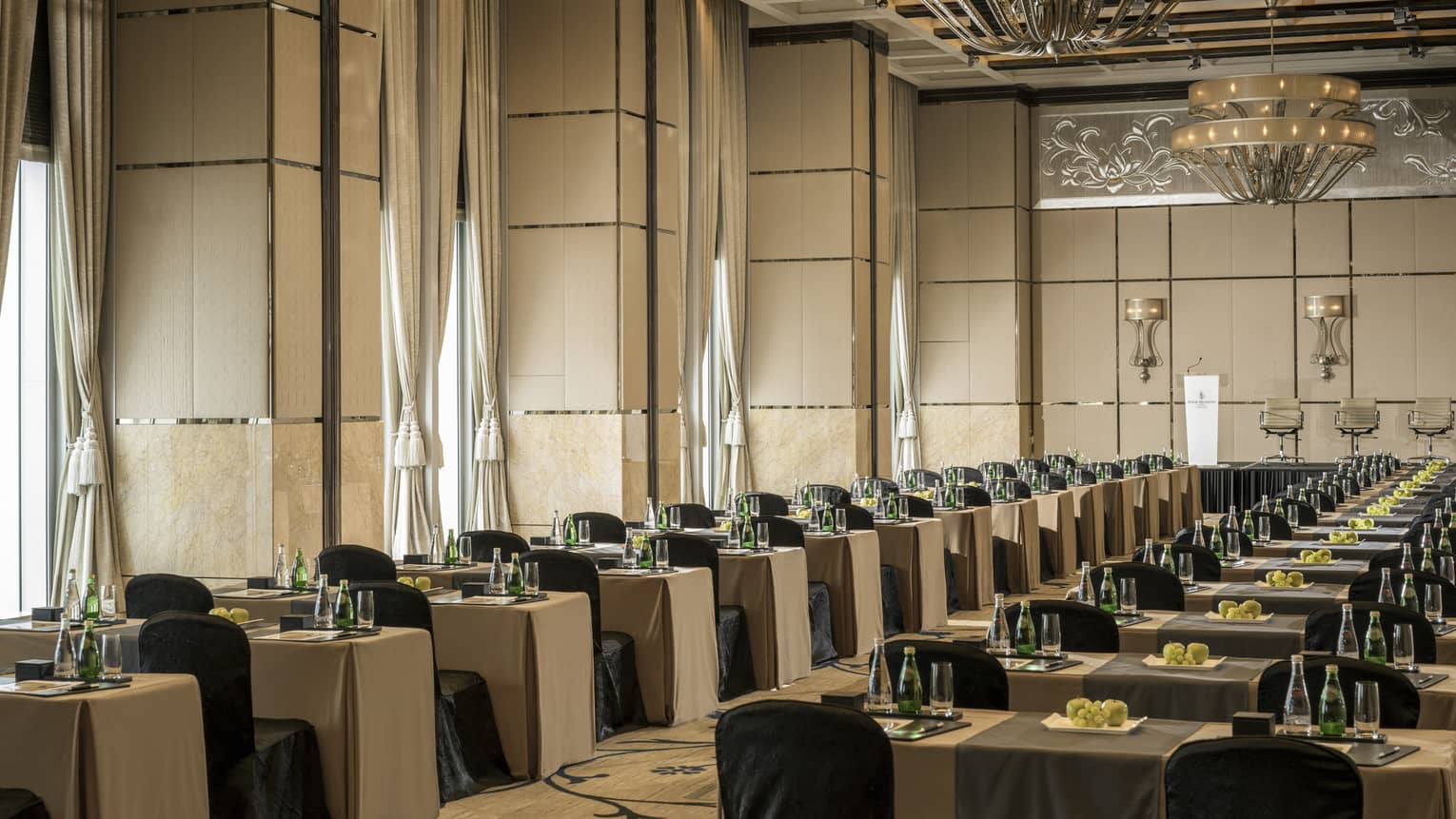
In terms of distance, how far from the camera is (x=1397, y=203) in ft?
69.6

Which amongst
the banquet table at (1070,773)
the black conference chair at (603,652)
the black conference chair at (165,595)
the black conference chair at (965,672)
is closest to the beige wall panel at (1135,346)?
the black conference chair at (603,652)

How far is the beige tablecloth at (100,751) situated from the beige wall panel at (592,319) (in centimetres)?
850

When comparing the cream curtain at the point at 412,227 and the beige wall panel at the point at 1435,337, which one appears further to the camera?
the beige wall panel at the point at 1435,337

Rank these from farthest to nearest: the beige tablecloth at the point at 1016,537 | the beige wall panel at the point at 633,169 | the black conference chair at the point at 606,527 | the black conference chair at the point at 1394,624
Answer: the beige wall panel at the point at 633,169 < the beige tablecloth at the point at 1016,537 < the black conference chair at the point at 606,527 < the black conference chair at the point at 1394,624

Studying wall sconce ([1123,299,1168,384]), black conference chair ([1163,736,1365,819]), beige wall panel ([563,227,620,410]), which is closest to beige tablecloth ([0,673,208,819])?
black conference chair ([1163,736,1365,819])

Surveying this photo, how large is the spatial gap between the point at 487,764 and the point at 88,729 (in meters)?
2.26

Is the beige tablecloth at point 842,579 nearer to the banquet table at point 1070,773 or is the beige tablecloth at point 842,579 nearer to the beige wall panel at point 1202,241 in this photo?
the banquet table at point 1070,773

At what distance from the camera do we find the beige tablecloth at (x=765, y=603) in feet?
29.0

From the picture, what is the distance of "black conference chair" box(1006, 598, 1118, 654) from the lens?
5672 millimetres

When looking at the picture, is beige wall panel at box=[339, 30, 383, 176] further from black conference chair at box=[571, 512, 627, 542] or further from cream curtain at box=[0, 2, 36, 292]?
black conference chair at box=[571, 512, 627, 542]

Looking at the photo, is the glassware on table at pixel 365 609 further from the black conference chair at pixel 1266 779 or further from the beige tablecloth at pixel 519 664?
the black conference chair at pixel 1266 779

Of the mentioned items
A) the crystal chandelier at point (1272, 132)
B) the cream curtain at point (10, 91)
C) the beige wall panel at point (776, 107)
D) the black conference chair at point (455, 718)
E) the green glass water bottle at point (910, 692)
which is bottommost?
the black conference chair at point (455, 718)

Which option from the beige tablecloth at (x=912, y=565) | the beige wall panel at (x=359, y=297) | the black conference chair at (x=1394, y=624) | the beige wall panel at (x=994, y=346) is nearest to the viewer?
the black conference chair at (x=1394, y=624)

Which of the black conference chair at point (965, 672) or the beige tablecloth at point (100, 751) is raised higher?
the black conference chair at point (965, 672)
